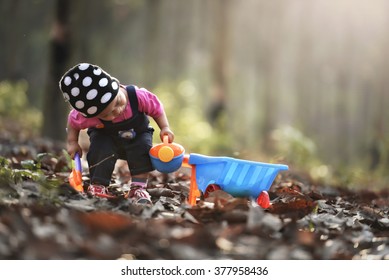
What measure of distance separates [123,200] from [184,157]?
0.60 metres

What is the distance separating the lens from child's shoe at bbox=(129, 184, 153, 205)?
3598mm

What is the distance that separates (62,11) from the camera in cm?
936

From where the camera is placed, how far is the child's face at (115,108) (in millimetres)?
3809

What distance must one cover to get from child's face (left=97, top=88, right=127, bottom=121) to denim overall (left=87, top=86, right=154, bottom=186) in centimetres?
6

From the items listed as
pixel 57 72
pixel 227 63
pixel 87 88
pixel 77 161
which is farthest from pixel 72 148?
pixel 227 63

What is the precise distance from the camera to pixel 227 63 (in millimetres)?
17047

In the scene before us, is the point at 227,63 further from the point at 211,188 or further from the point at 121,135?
the point at 211,188

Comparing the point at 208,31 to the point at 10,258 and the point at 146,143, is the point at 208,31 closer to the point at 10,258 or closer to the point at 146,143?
the point at 146,143

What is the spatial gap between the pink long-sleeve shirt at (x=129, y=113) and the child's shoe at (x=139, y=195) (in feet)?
1.51

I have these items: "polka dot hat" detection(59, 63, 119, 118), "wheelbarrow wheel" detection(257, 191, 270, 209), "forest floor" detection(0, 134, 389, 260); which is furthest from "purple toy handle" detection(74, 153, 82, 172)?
"wheelbarrow wheel" detection(257, 191, 270, 209)

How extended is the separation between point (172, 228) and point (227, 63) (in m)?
14.6

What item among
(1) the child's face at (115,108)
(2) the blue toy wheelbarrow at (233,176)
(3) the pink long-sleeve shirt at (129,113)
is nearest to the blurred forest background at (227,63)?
(3) the pink long-sleeve shirt at (129,113)

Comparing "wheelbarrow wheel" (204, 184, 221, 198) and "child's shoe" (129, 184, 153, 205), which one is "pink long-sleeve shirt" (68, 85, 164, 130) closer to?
"child's shoe" (129, 184, 153, 205)
